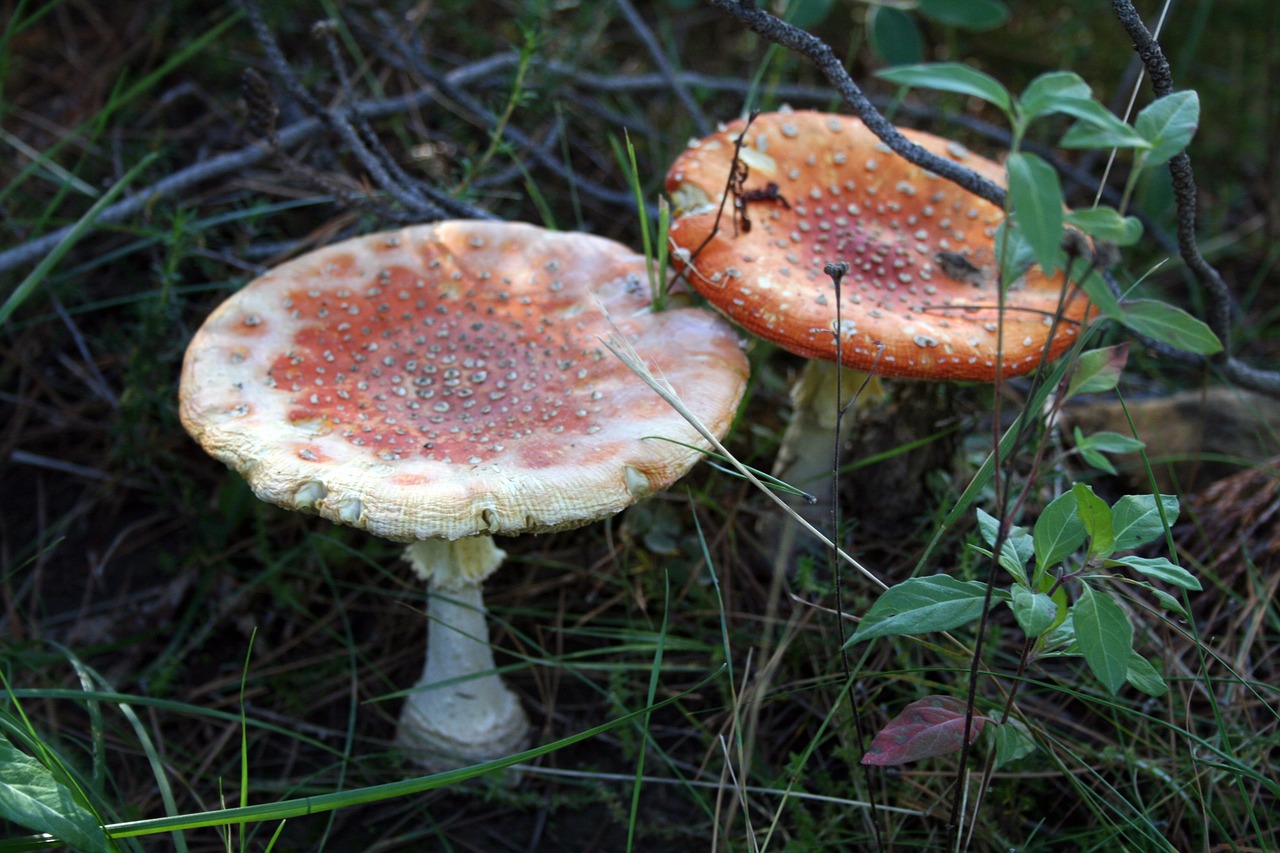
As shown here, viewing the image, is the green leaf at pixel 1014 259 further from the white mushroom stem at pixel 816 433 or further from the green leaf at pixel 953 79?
the white mushroom stem at pixel 816 433

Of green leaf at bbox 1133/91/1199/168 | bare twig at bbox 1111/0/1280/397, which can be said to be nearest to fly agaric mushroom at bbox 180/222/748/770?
green leaf at bbox 1133/91/1199/168

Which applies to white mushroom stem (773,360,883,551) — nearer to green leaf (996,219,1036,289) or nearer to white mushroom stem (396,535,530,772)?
white mushroom stem (396,535,530,772)

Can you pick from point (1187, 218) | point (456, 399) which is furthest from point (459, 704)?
point (1187, 218)

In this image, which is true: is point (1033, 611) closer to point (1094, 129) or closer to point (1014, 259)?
point (1014, 259)

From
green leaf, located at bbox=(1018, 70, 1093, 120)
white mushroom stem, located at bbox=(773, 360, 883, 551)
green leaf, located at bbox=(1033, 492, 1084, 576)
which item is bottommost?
white mushroom stem, located at bbox=(773, 360, 883, 551)

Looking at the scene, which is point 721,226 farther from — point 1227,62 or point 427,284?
point 1227,62

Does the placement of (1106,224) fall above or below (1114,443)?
above

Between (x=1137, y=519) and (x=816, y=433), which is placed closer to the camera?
(x=1137, y=519)
